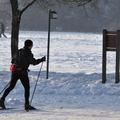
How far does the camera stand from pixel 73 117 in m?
11.3

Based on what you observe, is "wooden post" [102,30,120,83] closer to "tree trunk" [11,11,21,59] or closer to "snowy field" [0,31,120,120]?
"snowy field" [0,31,120,120]

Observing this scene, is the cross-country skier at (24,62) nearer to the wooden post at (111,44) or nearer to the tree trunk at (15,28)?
the wooden post at (111,44)

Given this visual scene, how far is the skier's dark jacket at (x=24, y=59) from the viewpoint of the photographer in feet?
39.4

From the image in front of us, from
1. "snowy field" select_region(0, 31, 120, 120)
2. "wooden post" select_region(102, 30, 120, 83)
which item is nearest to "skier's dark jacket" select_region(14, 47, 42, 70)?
"snowy field" select_region(0, 31, 120, 120)

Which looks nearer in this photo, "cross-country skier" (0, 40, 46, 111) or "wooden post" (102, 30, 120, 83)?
"cross-country skier" (0, 40, 46, 111)

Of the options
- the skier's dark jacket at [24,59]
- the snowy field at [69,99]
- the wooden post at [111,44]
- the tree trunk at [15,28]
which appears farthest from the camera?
the tree trunk at [15,28]

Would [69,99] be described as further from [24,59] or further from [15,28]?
[15,28]

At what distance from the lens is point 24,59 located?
12000 mm

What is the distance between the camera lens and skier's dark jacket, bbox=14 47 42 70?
1200 centimetres

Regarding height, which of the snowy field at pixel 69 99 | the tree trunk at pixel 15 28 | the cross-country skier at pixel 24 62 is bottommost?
the snowy field at pixel 69 99

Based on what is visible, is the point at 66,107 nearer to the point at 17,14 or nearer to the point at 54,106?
the point at 54,106

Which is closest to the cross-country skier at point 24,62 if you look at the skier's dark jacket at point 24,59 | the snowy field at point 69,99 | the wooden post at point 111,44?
the skier's dark jacket at point 24,59

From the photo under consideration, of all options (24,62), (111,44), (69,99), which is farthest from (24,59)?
(111,44)

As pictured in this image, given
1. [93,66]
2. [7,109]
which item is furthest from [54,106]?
[93,66]
